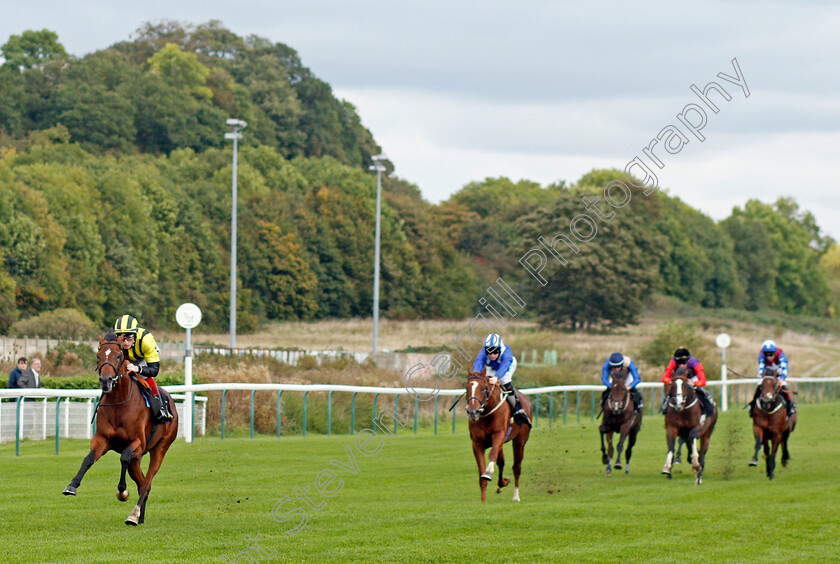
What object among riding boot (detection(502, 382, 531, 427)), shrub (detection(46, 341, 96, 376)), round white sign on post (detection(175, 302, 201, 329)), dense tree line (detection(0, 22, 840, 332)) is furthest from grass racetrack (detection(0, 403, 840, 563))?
dense tree line (detection(0, 22, 840, 332))

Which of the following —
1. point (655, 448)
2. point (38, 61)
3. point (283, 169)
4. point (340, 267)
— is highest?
point (38, 61)

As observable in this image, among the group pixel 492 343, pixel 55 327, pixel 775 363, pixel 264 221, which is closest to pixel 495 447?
pixel 492 343

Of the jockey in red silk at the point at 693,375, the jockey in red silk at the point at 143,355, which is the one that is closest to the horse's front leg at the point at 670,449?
the jockey in red silk at the point at 693,375

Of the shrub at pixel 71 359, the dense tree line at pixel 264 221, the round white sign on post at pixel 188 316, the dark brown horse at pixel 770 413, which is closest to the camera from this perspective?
the dark brown horse at pixel 770 413

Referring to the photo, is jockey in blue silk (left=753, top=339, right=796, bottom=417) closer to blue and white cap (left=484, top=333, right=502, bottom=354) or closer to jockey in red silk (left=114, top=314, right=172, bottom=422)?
blue and white cap (left=484, top=333, right=502, bottom=354)

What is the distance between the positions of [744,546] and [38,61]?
64.8 metres

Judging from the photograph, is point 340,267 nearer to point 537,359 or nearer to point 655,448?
point 537,359

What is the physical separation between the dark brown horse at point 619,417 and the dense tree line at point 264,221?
23.0 meters

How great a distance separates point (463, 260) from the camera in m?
63.7

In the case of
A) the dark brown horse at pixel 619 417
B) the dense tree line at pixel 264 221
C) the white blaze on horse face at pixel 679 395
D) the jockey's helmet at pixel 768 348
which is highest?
the dense tree line at pixel 264 221

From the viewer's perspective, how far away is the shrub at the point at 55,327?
34.0 meters

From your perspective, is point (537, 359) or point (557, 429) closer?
point (557, 429)

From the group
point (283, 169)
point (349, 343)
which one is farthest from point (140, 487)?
point (283, 169)

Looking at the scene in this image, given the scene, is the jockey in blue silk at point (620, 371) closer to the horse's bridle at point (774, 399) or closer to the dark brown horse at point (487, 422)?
the horse's bridle at point (774, 399)
